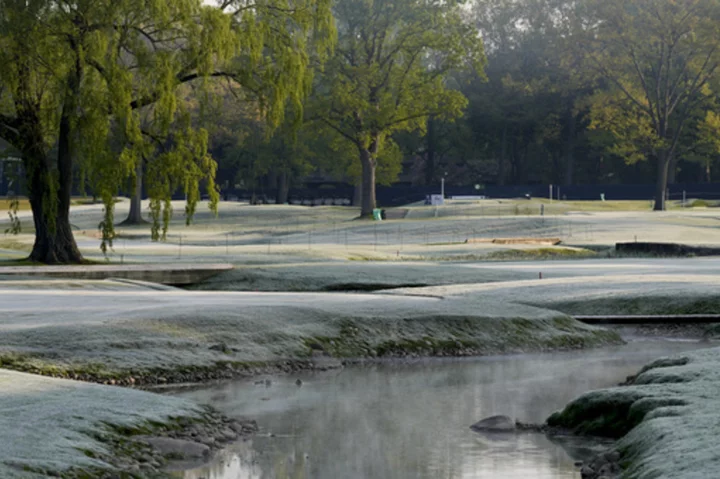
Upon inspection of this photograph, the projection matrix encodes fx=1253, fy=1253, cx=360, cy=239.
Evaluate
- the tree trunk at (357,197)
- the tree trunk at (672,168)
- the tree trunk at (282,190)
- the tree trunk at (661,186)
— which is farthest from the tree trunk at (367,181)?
the tree trunk at (672,168)

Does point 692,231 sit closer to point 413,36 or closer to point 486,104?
point 413,36

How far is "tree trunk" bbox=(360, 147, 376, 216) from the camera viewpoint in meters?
66.8

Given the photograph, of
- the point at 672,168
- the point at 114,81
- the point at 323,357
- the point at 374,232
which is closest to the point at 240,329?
the point at 323,357

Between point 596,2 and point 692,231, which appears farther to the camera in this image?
point 596,2

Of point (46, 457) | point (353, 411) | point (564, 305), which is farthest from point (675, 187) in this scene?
point (46, 457)

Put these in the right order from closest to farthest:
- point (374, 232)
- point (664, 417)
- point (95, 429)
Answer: point (95, 429)
point (664, 417)
point (374, 232)

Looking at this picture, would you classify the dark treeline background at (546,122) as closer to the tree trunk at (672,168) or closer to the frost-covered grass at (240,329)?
the tree trunk at (672,168)

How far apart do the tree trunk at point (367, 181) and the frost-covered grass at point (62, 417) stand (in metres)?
53.2

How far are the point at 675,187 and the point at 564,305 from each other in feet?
206

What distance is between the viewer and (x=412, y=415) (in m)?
14.4

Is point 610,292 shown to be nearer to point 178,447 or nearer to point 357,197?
point 178,447

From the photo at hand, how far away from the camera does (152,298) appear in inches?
902

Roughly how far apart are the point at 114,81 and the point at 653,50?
142 ft

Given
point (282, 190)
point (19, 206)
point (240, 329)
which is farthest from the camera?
point (282, 190)
